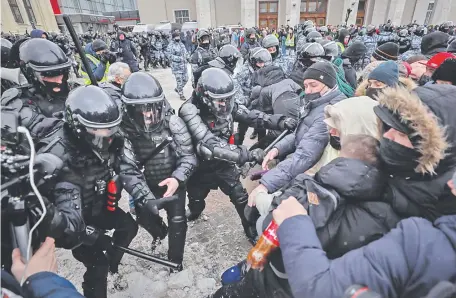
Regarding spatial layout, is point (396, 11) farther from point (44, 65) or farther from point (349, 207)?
point (349, 207)

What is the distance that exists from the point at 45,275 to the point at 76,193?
0.74m

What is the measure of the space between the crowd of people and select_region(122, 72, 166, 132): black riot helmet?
0.04 ft

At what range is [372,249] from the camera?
0.95 meters

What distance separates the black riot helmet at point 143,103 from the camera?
2273 millimetres

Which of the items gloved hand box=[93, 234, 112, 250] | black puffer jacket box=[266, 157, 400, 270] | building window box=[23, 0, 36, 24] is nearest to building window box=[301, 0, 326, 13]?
building window box=[23, 0, 36, 24]

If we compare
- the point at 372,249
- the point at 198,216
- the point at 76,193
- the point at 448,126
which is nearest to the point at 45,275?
the point at 76,193

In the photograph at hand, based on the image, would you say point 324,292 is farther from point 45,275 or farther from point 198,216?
point 198,216

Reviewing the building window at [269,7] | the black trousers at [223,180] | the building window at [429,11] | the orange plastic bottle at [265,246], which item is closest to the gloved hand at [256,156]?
the black trousers at [223,180]

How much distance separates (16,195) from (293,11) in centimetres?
2977

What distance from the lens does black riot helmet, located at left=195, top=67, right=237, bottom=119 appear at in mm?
2521

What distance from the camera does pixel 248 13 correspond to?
26.7 meters

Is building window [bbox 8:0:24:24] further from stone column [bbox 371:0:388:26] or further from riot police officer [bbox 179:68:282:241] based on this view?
stone column [bbox 371:0:388:26]

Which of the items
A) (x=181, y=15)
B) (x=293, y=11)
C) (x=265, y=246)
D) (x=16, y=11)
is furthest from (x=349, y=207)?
(x=181, y=15)

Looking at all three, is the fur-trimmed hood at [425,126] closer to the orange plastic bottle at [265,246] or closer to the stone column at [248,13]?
the orange plastic bottle at [265,246]
